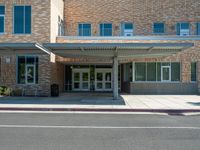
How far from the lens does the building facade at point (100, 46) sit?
80.8 feet

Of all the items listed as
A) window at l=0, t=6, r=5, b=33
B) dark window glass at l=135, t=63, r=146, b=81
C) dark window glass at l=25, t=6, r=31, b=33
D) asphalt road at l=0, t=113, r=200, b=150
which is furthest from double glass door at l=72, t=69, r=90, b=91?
asphalt road at l=0, t=113, r=200, b=150

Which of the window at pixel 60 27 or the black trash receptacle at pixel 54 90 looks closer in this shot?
the black trash receptacle at pixel 54 90

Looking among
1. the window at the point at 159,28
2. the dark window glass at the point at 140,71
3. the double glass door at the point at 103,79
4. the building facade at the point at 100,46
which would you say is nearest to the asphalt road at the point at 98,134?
the building facade at the point at 100,46

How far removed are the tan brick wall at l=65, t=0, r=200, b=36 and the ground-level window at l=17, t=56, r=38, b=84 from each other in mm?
8546

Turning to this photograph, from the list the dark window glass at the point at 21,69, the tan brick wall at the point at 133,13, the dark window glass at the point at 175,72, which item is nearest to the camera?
the dark window glass at the point at 21,69

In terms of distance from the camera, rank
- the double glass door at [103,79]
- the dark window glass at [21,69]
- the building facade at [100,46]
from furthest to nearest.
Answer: the double glass door at [103,79] < the dark window glass at [21,69] < the building facade at [100,46]

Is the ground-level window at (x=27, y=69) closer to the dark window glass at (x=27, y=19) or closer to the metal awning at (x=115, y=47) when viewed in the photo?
the dark window glass at (x=27, y=19)

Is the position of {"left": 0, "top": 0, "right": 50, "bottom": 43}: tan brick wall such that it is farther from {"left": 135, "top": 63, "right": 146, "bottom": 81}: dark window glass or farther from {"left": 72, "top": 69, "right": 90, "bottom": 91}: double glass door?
{"left": 72, "top": 69, "right": 90, "bottom": 91}: double glass door

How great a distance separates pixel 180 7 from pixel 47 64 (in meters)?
15.2

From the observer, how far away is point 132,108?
61.1 ft

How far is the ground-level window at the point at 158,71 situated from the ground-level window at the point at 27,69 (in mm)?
8990

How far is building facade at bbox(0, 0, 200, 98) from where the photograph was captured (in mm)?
24625

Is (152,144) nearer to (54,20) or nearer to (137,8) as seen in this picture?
(54,20)

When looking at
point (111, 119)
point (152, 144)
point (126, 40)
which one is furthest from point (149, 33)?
point (152, 144)
